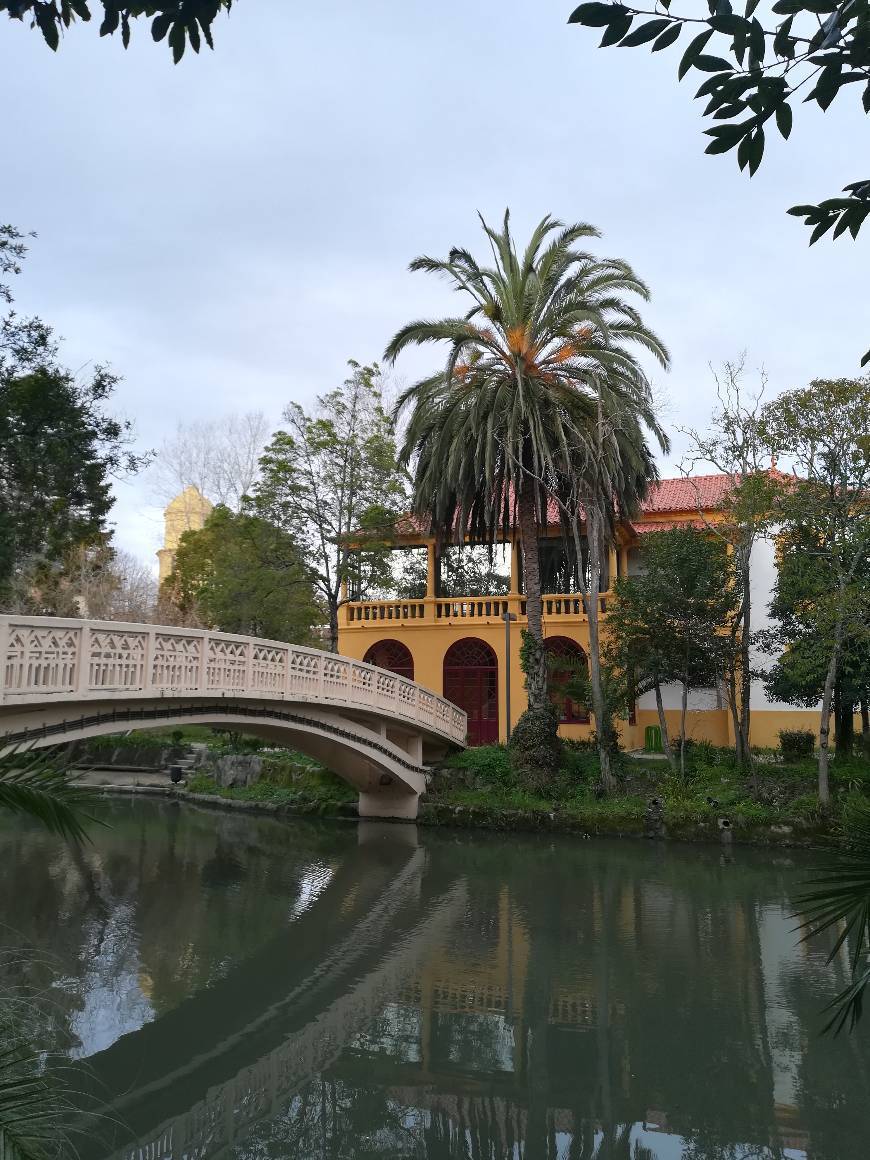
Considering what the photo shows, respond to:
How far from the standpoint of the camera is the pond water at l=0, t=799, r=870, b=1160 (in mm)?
6730

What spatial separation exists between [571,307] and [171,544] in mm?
28837

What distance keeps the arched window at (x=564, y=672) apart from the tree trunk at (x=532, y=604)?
2.56 ft

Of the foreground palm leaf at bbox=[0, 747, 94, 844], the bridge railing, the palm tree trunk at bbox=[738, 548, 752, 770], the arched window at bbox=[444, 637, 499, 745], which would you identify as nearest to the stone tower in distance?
the arched window at bbox=[444, 637, 499, 745]

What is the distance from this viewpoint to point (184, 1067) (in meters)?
7.97

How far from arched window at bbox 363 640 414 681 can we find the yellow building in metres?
0.03

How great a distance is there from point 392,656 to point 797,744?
11425 mm

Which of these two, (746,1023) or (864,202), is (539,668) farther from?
(864,202)

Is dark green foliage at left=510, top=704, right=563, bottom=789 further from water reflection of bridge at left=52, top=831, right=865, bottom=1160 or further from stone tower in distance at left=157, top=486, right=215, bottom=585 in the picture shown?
stone tower in distance at left=157, top=486, right=215, bottom=585

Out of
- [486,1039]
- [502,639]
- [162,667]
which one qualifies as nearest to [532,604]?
[502,639]

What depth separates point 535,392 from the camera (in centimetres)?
1969

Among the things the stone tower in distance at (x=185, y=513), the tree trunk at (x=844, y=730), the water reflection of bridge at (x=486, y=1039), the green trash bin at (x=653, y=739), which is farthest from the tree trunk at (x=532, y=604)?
the stone tower in distance at (x=185, y=513)

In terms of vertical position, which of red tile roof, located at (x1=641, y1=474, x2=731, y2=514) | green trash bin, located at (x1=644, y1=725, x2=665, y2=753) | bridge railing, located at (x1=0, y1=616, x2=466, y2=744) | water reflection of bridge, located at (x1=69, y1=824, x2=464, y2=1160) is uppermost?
red tile roof, located at (x1=641, y1=474, x2=731, y2=514)

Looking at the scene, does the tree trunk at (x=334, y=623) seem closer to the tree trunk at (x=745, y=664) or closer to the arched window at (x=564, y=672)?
the arched window at (x=564, y=672)

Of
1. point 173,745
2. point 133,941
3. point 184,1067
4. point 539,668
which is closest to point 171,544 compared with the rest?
point 173,745
